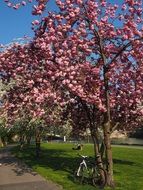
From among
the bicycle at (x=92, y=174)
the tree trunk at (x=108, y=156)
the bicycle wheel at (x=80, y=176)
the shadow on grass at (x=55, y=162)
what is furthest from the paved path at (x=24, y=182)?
the shadow on grass at (x=55, y=162)

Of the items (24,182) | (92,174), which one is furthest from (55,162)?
(92,174)

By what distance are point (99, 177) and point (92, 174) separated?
0.96ft

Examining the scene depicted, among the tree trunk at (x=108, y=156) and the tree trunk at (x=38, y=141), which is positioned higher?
the tree trunk at (x=38, y=141)

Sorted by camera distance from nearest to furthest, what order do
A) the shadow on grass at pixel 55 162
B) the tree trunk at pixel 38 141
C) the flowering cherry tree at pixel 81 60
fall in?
the flowering cherry tree at pixel 81 60
the shadow on grass at pixel 55 162
the tree trunk at pixel 38 141

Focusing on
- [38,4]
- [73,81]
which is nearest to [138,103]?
[73,81]

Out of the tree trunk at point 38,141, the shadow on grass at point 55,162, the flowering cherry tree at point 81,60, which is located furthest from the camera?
the tree trunk at point 38,141

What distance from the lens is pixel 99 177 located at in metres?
17.9

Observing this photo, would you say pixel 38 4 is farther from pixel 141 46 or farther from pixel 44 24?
pixel 141 46

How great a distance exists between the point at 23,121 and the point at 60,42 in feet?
86.5

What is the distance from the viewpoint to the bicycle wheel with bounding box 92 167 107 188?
17.6 metres

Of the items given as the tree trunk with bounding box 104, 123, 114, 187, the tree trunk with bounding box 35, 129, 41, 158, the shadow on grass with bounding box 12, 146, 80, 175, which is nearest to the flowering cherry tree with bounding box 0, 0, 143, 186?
the tree trunk with bounding box 104, 123, 114, 187

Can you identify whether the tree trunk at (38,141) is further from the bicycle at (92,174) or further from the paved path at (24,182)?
the bicycle at (92,174)

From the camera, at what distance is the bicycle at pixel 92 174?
695 inches

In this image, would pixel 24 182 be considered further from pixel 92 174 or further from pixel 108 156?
pixel 108 156
